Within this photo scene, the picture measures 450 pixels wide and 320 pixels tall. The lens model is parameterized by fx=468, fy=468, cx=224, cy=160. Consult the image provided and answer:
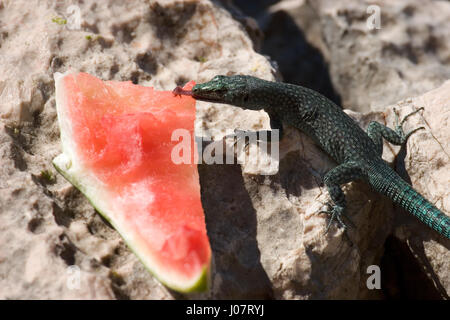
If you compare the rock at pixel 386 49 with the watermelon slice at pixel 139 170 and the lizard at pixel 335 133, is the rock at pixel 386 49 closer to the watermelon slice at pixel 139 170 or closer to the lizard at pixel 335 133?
the lizard at pixel 335 133

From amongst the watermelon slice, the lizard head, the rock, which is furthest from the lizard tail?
the rock

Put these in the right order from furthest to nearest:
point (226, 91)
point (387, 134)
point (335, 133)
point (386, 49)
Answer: point (386, 49) < point (387, 134) < point (335, 133) < point (226, 91)

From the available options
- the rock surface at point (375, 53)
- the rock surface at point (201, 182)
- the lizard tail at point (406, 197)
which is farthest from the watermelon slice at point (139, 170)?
the rock surface at point (375, 53)

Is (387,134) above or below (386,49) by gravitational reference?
above

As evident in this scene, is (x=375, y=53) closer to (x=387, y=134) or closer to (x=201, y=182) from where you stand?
(x=387, y=134)

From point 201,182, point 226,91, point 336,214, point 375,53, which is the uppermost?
point 226,91

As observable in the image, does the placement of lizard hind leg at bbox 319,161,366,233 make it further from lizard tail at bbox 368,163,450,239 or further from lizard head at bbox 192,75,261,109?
lizard head at bbox 192,75,261,109

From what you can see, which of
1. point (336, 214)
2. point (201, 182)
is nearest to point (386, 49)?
point (336, 214)
